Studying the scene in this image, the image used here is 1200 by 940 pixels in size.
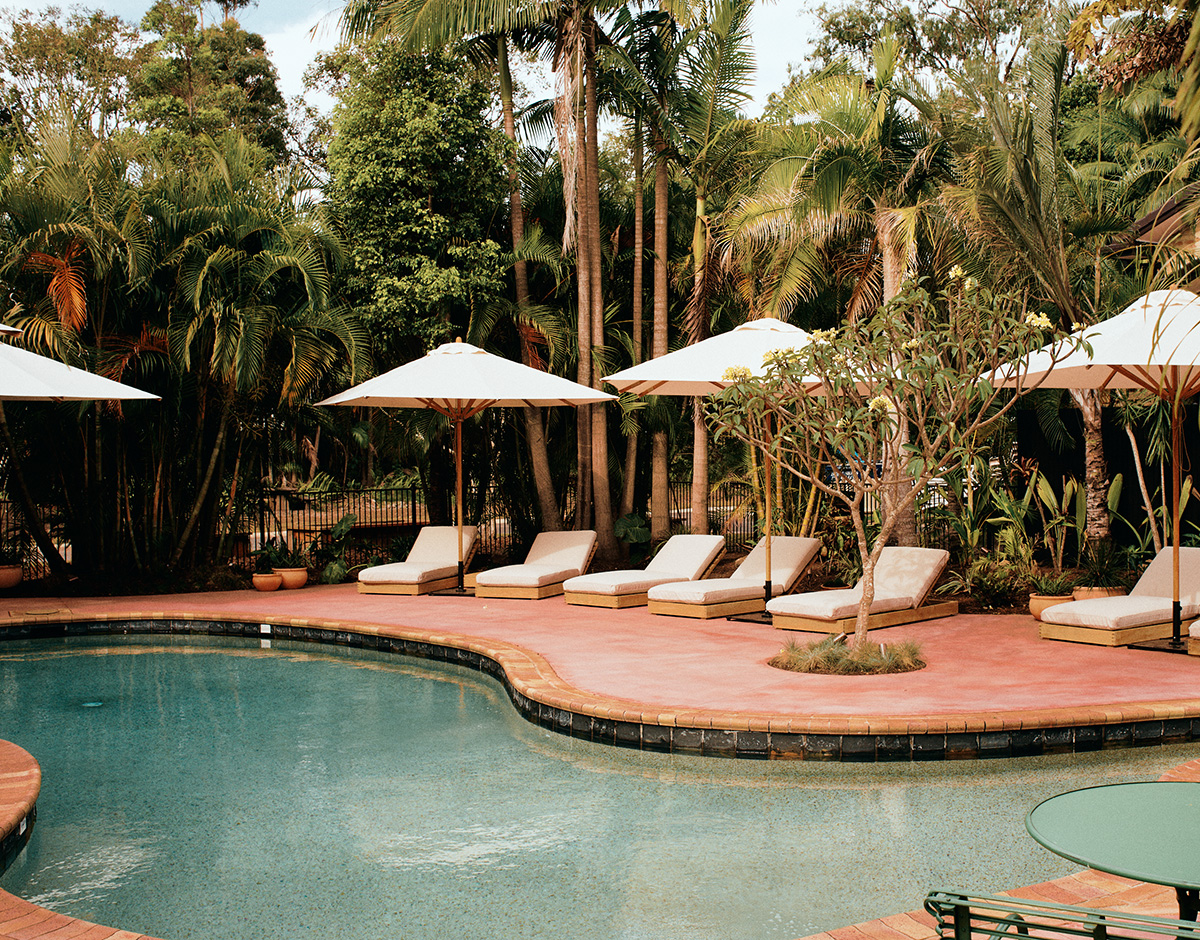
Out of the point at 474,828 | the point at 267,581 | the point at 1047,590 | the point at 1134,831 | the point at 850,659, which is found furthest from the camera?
the point at 267,581

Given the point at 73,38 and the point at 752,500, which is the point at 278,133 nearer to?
the point at 73,38

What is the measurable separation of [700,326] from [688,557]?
3.34 meters

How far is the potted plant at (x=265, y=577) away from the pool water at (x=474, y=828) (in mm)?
5038

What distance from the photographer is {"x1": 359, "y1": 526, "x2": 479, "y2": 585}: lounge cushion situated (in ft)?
40.4

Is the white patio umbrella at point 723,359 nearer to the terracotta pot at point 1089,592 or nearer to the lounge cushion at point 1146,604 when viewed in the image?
the lounge cushion at point 1146,604

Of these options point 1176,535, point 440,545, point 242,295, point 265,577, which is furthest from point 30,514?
point 1176,535

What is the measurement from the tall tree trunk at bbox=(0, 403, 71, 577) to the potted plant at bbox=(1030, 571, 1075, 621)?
35.7ft

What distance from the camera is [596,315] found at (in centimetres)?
1415

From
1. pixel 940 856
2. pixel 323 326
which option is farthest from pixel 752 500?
pixel 940 856

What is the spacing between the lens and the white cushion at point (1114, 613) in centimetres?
840

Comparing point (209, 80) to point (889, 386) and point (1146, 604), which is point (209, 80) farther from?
point (1146, 604)

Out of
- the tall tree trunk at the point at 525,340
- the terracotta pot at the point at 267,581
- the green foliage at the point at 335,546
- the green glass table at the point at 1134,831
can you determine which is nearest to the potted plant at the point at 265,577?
the terracotta pot at the point at 267,581

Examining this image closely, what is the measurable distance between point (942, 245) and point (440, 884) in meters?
9.76

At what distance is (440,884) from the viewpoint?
4.59 m
